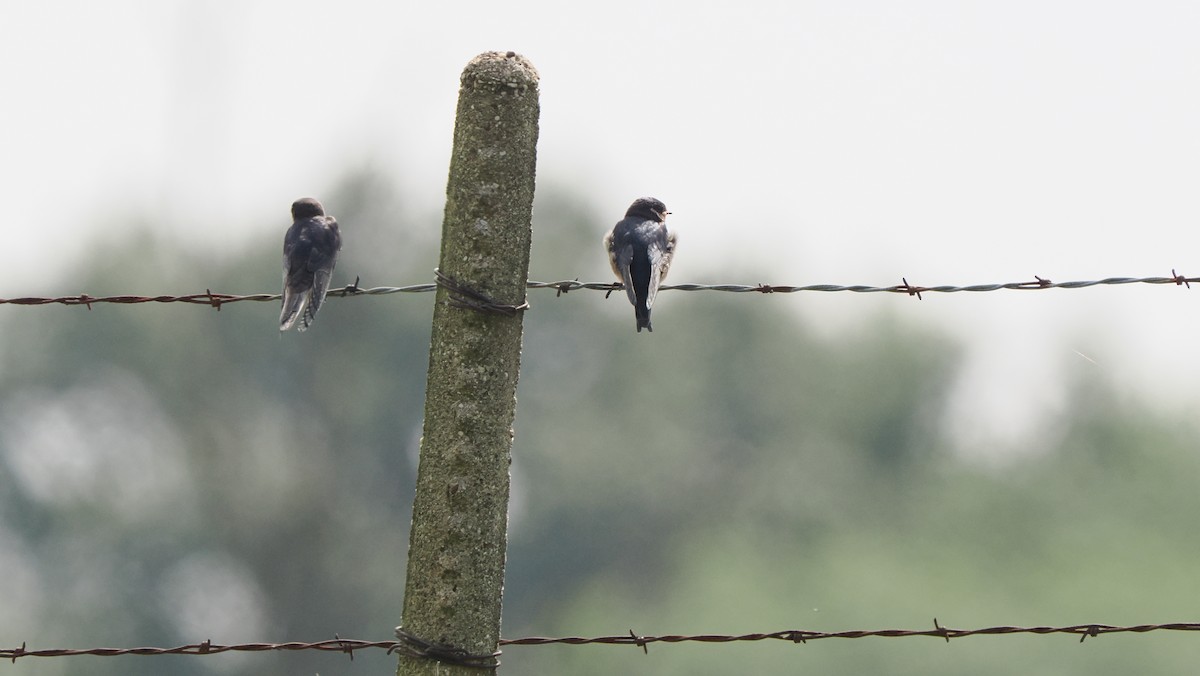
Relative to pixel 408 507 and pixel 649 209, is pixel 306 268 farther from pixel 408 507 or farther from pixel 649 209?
pixel 408 507

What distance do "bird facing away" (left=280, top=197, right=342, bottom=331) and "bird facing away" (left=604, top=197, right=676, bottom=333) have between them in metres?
1.63

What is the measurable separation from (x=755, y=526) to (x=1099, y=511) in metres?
11.5

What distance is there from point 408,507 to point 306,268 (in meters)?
34.4

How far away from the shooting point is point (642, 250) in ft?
30.0

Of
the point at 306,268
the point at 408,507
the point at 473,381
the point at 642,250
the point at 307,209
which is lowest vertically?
the point at 408,507

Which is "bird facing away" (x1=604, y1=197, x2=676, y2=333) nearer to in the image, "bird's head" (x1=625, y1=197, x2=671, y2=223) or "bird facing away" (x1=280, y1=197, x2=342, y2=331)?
"bird's head" (x1=625, y1=197, x2=671, y2=223)

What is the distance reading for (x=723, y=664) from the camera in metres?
42.5

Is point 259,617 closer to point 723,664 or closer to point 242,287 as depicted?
point 242,287

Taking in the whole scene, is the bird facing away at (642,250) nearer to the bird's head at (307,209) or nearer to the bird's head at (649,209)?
the bird's head at (649,209)

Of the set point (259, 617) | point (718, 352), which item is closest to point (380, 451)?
point (259, 617)

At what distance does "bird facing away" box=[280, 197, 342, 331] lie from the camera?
9.07 m

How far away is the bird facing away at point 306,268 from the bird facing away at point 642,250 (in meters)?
1.63

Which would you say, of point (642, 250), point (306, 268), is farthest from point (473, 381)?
point (306, 268)

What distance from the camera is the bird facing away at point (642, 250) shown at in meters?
8.83
